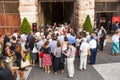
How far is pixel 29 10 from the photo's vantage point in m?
17.4

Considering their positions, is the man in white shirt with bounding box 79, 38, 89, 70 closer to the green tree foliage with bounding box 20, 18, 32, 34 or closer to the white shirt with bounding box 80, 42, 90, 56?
the white shirt with bounding box 80, 42, 90, 56

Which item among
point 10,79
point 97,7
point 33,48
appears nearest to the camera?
point 10,79

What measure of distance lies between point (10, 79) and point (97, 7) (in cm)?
1361

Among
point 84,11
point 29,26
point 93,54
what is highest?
point 84,11

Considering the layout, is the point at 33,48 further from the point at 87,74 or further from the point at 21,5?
the point at 21,5

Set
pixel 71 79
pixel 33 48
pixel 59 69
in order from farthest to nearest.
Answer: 1. pixel 33 48
2. pixel 59 69
3. pixel 71 79

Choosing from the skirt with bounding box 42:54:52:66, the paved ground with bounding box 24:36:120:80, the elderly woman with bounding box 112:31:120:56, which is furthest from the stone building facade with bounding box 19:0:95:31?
the skirt with bounding box 42:54:52:66

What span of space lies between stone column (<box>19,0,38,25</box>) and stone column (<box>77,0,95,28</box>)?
3451 millimetres

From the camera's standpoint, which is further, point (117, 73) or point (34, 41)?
point (34, 41)

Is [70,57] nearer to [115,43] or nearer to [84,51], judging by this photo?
[84,51]

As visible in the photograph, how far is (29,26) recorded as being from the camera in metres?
16.9

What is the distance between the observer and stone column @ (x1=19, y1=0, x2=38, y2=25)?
56.5 feet

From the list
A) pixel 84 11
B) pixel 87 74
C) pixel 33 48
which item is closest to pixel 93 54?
pixel 87 74

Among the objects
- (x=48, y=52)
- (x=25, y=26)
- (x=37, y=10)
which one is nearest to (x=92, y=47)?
(x=48, y=52)
